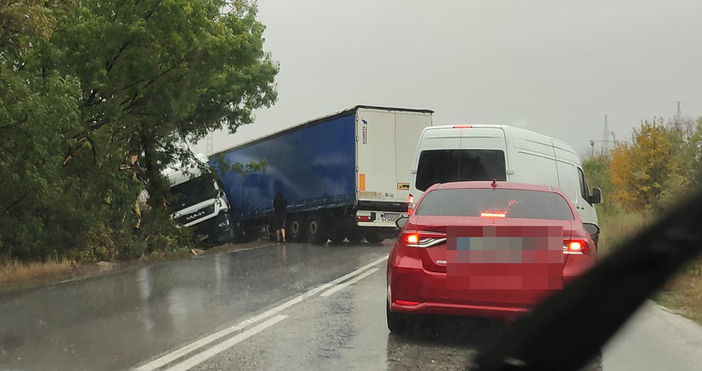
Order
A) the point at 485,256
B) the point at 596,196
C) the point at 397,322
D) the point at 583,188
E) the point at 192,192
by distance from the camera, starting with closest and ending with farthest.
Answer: the point at 485,256 < the point at 397,322 < the point at 596,196 < the point at 583,188 < the point at 192,192

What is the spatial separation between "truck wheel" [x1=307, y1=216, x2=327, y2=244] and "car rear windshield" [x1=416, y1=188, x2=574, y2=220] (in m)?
14.4

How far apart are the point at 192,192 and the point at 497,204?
1581 cm

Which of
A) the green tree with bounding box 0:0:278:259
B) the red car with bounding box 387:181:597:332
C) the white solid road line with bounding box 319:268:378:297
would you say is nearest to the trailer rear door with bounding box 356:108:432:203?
the green tree with bounding box 0:0:278:259

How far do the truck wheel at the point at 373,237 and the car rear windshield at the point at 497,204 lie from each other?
13.8 metres

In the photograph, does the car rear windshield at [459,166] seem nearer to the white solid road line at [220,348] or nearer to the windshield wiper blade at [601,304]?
the white solid road line at [220,348]

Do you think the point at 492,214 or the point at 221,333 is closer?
the point at 492,214

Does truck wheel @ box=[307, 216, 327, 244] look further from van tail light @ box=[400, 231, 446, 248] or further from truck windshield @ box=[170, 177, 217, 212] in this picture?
van tail light @ box=[400, 231, 446, 248]

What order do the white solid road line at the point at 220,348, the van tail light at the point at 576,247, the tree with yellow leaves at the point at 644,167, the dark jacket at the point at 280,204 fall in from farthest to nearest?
the tree with yellow leaves at the point at 644,167, the dark jacket at the point at 280,204, the van tail light at the point at 576,247, the white solid road line at the point at 220,348

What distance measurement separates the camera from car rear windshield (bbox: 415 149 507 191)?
12.2 meters

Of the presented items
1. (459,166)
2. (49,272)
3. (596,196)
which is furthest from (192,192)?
(596,196)

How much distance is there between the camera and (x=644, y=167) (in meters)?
29.3

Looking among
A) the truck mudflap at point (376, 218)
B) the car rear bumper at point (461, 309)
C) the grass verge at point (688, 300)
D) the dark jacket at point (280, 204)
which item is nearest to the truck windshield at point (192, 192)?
the dark jacket at point (280, 204)

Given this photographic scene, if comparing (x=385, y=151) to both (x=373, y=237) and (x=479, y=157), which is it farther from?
(x=479, y=157)

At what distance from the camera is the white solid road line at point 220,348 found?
5.52 m
